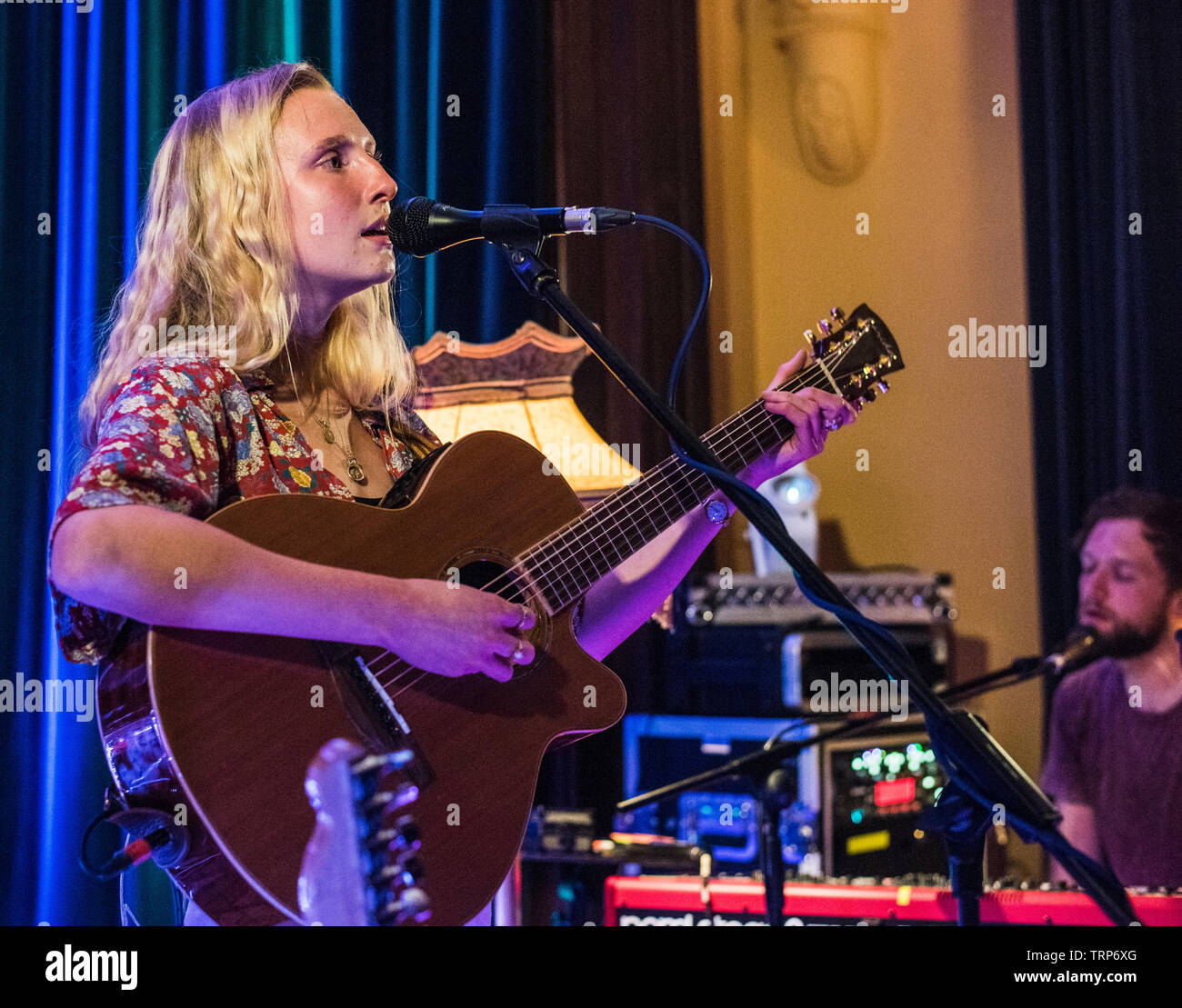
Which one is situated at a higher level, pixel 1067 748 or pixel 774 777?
pixel 774 777

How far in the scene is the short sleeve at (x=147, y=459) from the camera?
4.18ft

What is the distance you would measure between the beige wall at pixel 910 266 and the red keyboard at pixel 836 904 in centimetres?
187

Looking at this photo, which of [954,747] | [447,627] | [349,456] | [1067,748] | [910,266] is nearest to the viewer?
[954,747]

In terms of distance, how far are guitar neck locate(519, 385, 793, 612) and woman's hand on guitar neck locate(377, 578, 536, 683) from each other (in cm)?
15

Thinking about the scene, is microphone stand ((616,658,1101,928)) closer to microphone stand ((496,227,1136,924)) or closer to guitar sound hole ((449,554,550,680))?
microphone stand ((496,227,1136,924))

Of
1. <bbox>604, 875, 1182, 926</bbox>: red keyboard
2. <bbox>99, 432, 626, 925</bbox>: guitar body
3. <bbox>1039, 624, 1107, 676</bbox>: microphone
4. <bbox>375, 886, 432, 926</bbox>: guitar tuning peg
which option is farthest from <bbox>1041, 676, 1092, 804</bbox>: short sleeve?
<bbox>375, 886, 432, 926</bbox>: guitar tuning peg

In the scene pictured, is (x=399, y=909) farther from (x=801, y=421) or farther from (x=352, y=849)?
(x=801, y=421)

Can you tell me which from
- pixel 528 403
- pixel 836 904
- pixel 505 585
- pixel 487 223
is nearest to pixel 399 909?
pixel 505 585

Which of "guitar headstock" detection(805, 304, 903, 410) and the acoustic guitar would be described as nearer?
the acoustic guitar

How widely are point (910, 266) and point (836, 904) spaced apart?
8.55 ft

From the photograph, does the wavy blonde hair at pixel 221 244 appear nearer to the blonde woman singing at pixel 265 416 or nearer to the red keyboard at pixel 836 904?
the blonde woman singing at pixel 265 416

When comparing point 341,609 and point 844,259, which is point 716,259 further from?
point 341,609

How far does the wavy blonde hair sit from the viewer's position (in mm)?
1547

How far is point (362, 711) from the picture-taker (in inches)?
54.6
